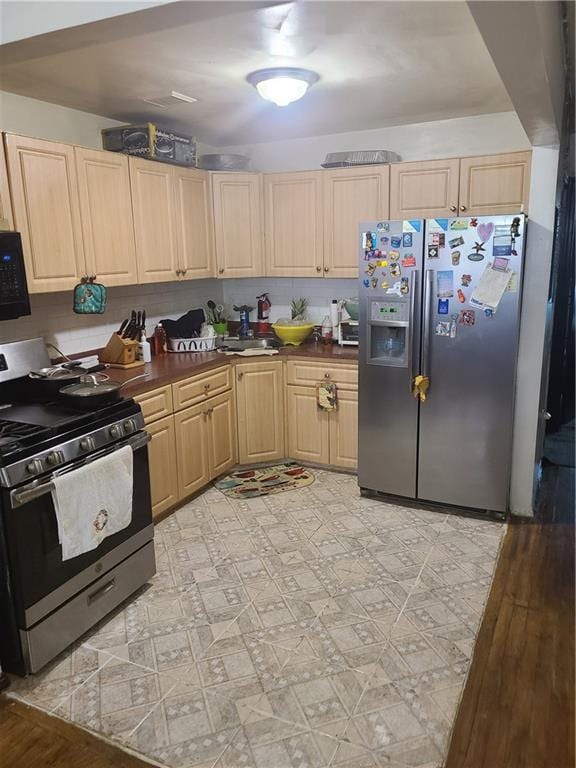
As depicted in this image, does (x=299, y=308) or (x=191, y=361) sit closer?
(x=191, y=361)

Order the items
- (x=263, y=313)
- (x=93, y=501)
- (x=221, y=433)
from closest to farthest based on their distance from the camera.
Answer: (x=93, y=501) < (x=221, y=433) < (x=263, y=313)

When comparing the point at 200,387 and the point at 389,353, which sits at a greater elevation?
the point at 389,353

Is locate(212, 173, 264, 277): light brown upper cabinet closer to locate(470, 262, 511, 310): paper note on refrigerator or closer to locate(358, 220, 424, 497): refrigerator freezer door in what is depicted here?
locate(358, 220, 424, 497): refrigerator freezer door

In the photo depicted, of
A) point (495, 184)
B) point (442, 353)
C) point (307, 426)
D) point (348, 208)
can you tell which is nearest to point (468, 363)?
point (442, 353)

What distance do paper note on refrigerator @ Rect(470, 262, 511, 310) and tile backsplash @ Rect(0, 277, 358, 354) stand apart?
55.1 inches

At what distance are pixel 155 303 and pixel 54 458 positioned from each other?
7.20 feet

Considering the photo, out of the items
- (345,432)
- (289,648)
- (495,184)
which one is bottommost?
(289,648)

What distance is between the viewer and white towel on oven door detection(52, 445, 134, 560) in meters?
2.20

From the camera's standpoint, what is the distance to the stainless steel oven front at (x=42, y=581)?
2.09m

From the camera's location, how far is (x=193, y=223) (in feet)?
13.0

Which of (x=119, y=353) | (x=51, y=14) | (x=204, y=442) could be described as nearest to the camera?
(x=51, y=14)

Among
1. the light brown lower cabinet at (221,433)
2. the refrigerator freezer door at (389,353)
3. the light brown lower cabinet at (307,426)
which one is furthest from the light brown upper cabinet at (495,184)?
the light brown lower cabinet at (221,433)

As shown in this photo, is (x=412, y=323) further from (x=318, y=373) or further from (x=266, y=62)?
(x=266, y=62)

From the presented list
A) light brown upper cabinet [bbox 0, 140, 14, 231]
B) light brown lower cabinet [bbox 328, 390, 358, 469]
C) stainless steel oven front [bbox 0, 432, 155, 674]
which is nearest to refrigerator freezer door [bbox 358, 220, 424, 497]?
light brown lower cabinet [bbox 328, 390, 358, 469]
